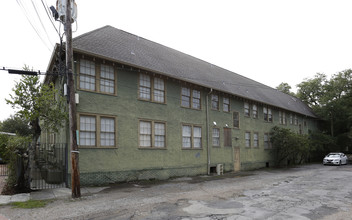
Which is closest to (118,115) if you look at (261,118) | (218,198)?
(218,198)

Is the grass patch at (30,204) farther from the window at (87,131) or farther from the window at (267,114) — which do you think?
the window at (267,114)

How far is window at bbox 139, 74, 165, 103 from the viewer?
53.6ft

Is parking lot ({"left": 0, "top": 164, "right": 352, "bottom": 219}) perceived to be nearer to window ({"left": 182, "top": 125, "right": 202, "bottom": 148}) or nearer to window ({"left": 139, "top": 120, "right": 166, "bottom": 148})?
window ({"left": 139, "top": 120, "right": 166, "bottom": 148})

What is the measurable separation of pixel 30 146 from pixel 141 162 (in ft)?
19.8

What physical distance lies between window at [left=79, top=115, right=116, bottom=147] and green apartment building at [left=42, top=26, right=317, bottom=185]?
0.05 meters

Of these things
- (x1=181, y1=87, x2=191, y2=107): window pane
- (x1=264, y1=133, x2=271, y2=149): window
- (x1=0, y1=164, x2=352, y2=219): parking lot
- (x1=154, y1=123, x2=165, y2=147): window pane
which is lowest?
(x1=0, y1=164, x2=352, y2=219): parking lot

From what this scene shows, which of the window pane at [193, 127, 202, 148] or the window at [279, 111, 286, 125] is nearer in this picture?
the window pane at [193, 127, 202, 148]

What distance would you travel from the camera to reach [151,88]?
55.0 feet

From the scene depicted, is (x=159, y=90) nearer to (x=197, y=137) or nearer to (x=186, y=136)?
(x=186, y=136)

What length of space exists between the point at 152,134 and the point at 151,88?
2.88m

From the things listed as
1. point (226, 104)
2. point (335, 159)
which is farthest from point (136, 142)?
point (335, 159)

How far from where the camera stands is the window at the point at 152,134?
16.0 meters

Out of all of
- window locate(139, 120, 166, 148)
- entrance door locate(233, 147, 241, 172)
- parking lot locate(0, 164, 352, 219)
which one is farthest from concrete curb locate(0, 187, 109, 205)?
entrance door locate(233, 147, 241, 172)

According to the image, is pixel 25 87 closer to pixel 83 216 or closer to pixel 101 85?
pixel 101 85
